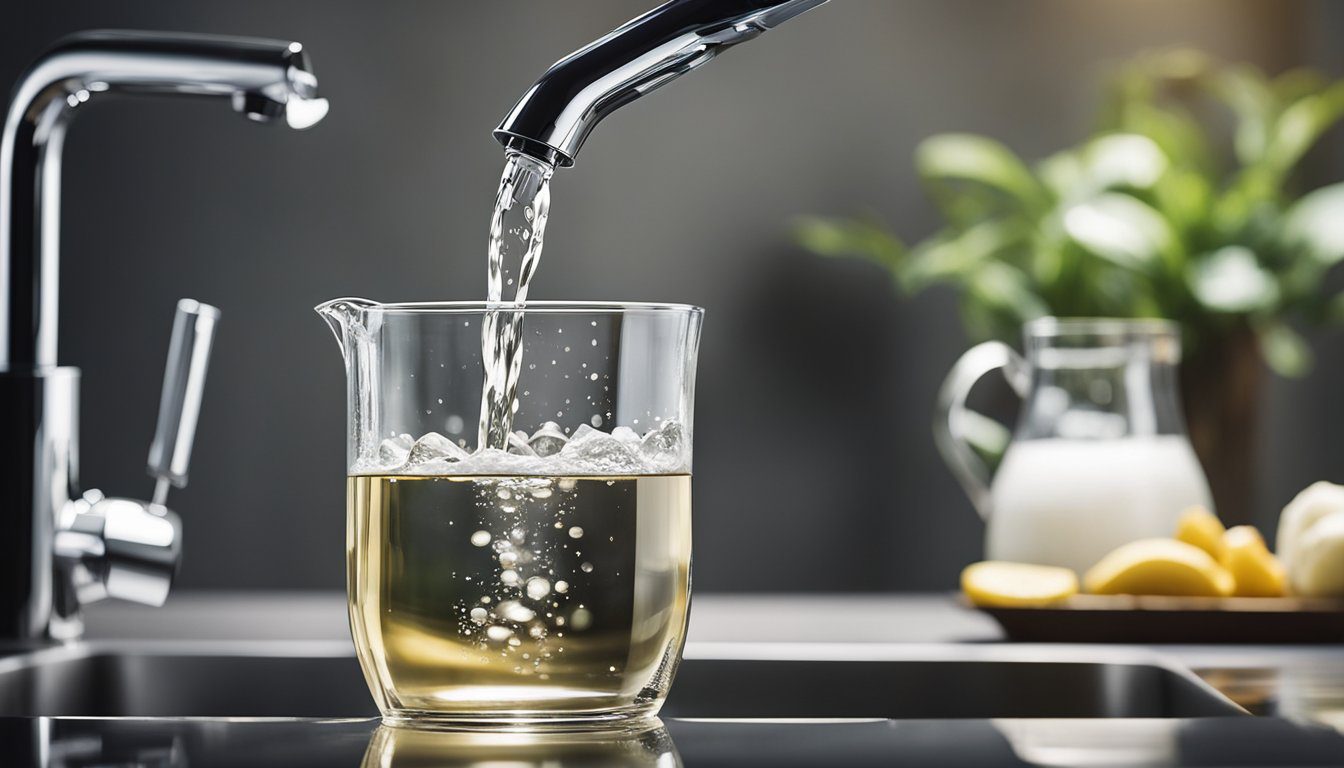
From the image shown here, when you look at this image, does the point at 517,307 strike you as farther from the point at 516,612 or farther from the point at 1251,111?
the point at 1251,111

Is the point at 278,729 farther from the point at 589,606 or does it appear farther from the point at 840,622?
the point at 840,622

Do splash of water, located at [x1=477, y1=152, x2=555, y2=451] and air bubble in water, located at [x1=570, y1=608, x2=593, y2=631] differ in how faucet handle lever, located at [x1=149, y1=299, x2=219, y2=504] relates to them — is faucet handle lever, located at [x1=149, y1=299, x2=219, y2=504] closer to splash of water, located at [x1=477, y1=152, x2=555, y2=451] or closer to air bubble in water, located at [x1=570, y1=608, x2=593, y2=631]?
splash of water, located at [x1=477, y1=152, x2=555, y2=451]

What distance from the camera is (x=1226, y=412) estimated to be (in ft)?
4.28

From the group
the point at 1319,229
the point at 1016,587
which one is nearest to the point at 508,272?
the point at 1016,587

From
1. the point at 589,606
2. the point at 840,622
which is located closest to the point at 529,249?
the point at 589,606

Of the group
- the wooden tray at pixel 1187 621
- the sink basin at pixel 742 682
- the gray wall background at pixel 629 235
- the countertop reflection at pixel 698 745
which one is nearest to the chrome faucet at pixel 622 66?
the countertop reflection at pixel 698 745

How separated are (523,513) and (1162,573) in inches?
20.5

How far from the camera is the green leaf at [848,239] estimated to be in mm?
1409

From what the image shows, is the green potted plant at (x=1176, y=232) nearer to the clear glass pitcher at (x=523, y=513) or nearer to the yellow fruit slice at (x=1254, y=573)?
the yellow fruit slice at (x=1254, y=573)

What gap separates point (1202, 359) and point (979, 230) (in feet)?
0.82

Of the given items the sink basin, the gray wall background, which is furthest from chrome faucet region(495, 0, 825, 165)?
the gray wall background

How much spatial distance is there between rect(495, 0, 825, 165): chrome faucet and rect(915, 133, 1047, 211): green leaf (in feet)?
2.89

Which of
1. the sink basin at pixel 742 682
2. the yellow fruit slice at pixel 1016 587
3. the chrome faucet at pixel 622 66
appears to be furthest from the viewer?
the yellow fruit slice at pixel 1016 587

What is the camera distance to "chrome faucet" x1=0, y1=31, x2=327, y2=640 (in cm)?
76
